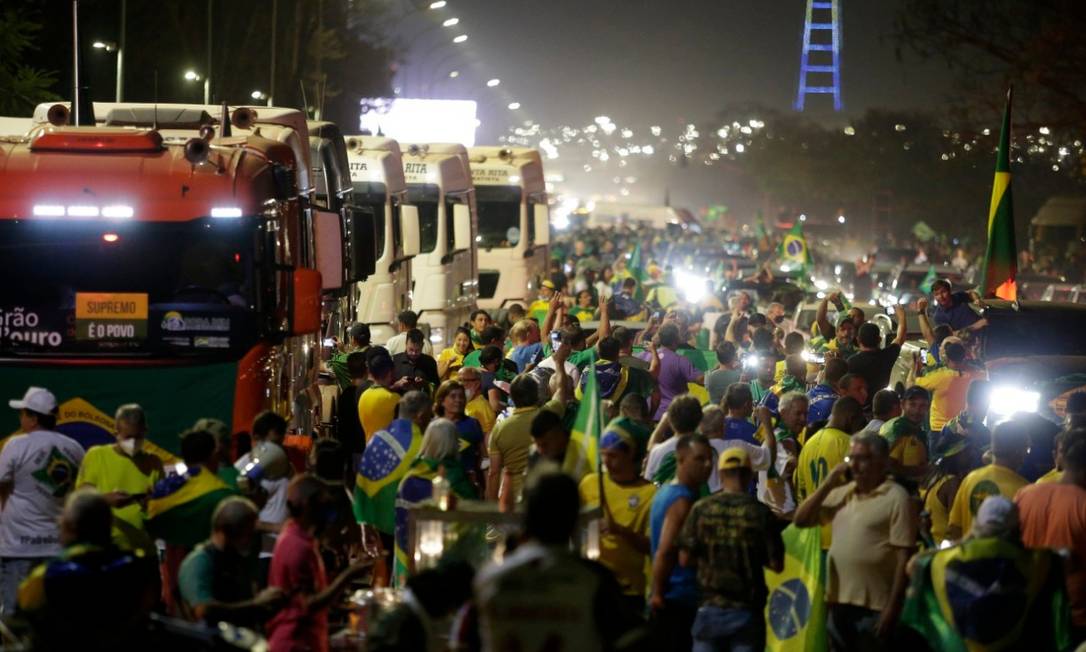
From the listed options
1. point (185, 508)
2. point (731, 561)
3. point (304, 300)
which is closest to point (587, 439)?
point (731, 561)

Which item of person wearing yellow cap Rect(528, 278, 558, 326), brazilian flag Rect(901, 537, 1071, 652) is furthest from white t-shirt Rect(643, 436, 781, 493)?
person wearing yellow cap Rect(528, 278, 558, 326)

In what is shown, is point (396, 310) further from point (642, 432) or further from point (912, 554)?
point (912, 554)

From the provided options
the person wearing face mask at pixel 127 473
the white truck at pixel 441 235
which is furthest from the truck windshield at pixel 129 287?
the white truck at pixel 441 235

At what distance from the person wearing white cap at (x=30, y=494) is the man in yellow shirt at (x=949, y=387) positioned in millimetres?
6835

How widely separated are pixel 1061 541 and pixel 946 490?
2445 millimetres

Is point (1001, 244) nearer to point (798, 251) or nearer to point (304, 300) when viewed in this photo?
point (304, 300)

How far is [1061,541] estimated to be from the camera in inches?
323

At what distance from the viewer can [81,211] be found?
40.9 ft

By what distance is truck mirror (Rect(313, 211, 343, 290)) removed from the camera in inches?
555

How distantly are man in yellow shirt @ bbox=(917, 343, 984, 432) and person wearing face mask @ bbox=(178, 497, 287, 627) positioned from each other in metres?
7.72

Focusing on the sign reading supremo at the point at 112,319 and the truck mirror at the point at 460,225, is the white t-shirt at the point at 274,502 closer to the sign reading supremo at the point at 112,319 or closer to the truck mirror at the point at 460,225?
the sign reading supremo at the point at 112,319

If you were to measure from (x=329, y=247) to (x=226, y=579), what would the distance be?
7254 millimetres

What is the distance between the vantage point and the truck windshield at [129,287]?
12.2 metres

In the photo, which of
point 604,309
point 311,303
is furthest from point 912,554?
point 604,309
